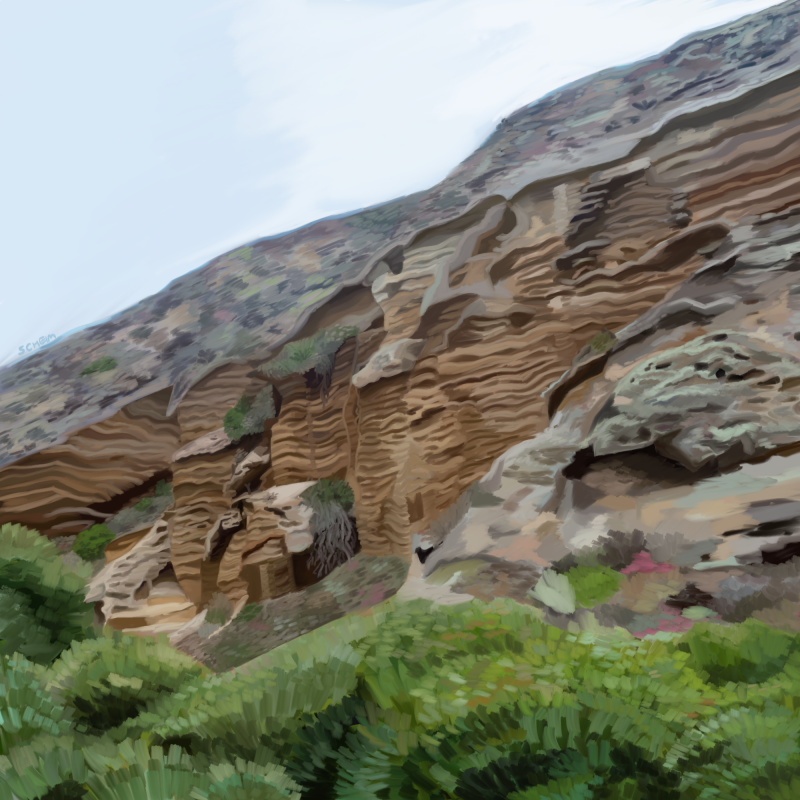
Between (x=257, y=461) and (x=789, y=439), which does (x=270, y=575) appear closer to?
(x=257, y=461)

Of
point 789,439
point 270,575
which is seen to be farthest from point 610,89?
point 270,575

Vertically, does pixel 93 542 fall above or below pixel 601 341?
below

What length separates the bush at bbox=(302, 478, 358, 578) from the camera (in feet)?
33.8

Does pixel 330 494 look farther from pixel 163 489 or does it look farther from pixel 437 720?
pixel 437 720

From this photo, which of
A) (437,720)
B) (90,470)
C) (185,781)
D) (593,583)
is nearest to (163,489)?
(90,470)

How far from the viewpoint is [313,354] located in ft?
41.1

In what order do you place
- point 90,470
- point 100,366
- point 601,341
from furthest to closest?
1. point 100,366
2. point 90,470
3. point 601,341

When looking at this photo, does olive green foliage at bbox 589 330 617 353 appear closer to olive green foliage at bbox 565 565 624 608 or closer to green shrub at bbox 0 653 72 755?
olive green foliage at bbox 565 565 624 608

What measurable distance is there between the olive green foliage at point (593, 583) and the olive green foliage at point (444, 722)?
155cm

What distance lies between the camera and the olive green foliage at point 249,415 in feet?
42.4

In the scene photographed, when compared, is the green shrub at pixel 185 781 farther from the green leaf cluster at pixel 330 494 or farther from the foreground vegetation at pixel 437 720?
the green leaf cluster at pixel 330 494

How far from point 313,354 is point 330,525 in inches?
174

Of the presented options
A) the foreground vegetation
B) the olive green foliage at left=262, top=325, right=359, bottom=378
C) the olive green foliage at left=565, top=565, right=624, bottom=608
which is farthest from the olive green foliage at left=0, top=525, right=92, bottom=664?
the olive green foliage at left=262, top=325, right=359, bottom=378

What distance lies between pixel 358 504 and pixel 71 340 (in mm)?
15045
